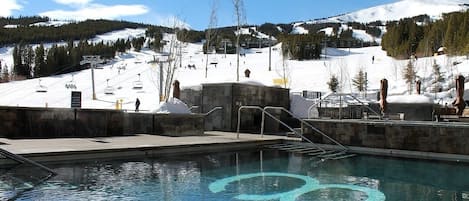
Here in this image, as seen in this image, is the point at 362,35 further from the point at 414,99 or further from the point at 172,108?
the point at 172,108

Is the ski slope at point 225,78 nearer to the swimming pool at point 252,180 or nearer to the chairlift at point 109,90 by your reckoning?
the chairlift at point 109,90

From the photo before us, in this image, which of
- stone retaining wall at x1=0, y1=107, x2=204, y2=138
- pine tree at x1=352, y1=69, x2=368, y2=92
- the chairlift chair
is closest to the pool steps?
stone retaining wall at x1=0, y1=107, x2=204, y2=138

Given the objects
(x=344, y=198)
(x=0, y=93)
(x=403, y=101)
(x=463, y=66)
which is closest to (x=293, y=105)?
(x=403, y=101)

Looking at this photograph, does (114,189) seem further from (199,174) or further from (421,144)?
(421,144)

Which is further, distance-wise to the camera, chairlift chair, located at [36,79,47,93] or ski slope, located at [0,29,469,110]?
chairlift chair, located at [36,79,47,93]

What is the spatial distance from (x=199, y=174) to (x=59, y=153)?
7.29 feet

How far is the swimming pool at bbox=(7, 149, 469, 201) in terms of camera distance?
19.0 ft

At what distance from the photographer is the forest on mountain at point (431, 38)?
6462cm

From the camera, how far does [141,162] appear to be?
7.99 meters

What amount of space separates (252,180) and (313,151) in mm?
3917

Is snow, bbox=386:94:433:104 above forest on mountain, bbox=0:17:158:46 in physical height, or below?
below

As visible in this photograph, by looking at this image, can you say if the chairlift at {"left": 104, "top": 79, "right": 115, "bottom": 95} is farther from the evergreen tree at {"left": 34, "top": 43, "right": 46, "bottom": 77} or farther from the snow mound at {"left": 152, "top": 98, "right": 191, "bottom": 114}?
the snow mound at {"left": 152, "top": 98, "right": 191, "bottom": 114}

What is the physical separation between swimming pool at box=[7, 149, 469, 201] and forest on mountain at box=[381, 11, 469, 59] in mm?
59820

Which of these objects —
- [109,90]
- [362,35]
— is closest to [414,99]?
[109,90]
